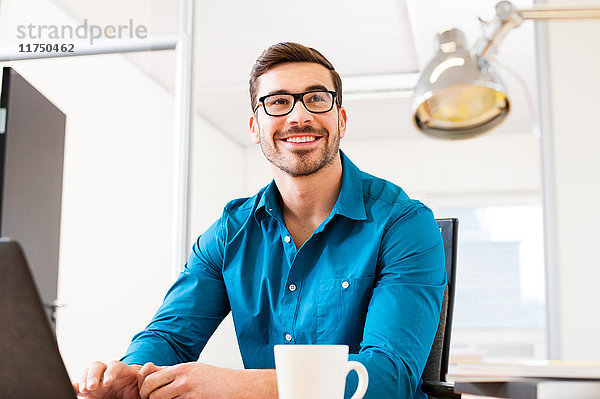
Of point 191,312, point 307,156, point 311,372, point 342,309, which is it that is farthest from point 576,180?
point 311,372

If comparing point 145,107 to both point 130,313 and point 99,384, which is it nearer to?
point 130,313

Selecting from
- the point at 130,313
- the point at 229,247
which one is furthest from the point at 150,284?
the point at 229,247

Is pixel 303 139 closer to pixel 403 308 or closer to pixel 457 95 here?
pixel 403 308

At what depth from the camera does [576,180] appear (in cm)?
248

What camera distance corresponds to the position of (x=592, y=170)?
246 centimetres

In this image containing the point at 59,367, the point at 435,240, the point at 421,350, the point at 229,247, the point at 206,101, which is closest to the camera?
the point at 59,367

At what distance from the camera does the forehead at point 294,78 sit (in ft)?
4.71

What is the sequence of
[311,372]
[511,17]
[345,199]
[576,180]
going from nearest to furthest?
1. [311,372]
2. [511,17]
3. [345,199]
4. [576,180]

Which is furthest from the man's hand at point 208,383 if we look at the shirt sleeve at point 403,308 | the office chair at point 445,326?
the office chair at point 445,326

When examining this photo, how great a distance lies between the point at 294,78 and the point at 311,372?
3.18 feet

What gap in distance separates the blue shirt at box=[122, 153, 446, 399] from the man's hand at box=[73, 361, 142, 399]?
0.24 meters

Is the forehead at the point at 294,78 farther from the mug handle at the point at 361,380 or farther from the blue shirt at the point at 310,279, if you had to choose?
the mug handle at the point at 361,380

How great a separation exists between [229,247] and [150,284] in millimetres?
1693

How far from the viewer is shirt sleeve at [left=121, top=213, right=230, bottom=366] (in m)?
1.26
